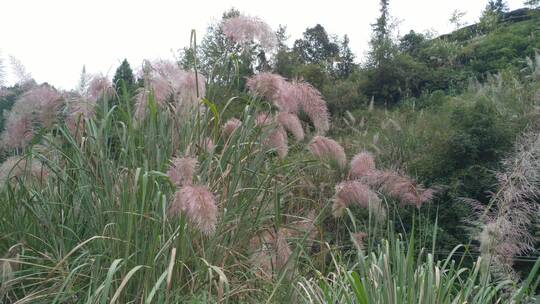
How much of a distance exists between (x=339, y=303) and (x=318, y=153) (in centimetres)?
108

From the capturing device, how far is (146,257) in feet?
8.80

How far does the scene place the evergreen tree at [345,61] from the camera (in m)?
21.2

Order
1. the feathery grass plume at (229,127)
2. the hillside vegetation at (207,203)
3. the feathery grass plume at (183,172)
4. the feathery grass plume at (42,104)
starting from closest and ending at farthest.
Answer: the feathery grass plume at (183,172) < the hillside vegetation at (207,203) < the feathery grass plume at (42,104) < the feathery grass plume at (229,127)

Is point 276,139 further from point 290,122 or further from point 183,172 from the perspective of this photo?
point 183,172

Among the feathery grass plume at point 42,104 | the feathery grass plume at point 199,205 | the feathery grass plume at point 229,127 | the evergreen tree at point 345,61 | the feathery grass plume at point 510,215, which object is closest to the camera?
the feathery grass plume at point 199,205

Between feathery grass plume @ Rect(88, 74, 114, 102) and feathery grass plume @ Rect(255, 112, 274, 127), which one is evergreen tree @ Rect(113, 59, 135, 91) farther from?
feathery grass plume @ Rect(255, 112, 274, 127)

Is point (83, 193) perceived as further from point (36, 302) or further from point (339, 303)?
point (339, 303)

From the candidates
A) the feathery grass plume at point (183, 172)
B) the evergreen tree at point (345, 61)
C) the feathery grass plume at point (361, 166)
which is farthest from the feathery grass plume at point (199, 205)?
the evergreen tree at point (345, 61)

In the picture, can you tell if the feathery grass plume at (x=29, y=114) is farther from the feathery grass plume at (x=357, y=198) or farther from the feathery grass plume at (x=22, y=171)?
the feathery grass plume at (x=357, y=198)

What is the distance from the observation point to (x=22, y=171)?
3.28 metres

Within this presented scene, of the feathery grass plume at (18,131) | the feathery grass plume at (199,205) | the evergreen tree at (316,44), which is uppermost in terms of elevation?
the evergreen tree at (316,44)

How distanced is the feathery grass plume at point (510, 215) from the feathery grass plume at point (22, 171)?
2353 millimetres

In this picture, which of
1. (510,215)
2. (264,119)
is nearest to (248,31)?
(264,119)

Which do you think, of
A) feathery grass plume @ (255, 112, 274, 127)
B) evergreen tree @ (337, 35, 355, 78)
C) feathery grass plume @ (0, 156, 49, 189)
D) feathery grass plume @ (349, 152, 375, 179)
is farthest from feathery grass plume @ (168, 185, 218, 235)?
evergreen tree @ (337, 35, 355, 78)
